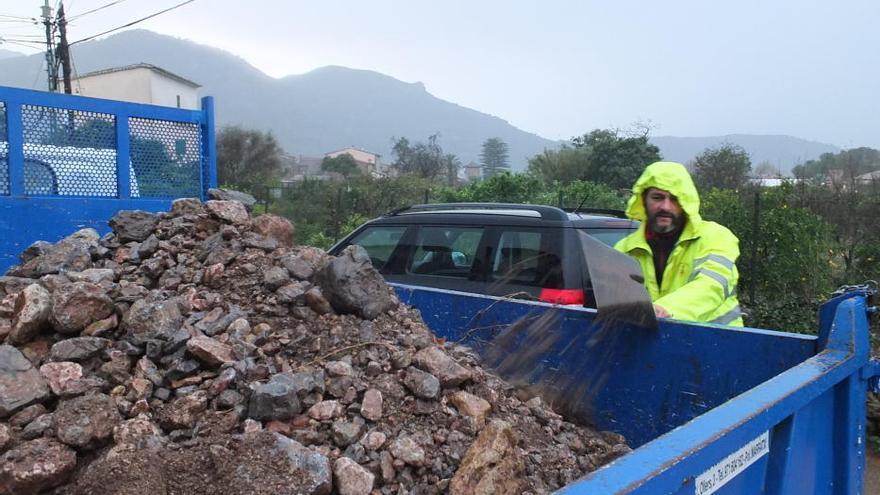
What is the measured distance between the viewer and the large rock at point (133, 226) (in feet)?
10.9

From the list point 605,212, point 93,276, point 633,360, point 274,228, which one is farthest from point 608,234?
point 93,276

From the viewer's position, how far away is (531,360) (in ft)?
9.67

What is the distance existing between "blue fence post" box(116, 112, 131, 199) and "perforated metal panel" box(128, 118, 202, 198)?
0.05 m

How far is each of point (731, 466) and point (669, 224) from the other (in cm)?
165

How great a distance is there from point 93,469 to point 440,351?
3.88 feet

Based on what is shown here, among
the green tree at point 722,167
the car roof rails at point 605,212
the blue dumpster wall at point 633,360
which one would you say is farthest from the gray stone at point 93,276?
the green tree at point 722,167

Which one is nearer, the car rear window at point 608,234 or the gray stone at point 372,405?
the gray stone at point 372,405

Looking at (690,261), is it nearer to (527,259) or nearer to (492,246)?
(527,259)

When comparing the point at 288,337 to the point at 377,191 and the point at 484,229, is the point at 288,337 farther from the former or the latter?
the point at 377,191

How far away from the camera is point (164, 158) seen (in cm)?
446

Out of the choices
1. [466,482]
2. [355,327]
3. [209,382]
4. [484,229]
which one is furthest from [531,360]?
[484,229]

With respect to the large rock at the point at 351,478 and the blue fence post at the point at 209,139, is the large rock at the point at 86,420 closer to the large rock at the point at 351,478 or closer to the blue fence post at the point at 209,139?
the large rock at the point at 351,478

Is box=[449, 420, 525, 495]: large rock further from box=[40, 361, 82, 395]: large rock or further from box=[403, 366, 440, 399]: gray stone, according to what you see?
box=[40, 361, 82, 395]: large rock

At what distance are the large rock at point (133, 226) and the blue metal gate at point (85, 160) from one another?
0.79m
